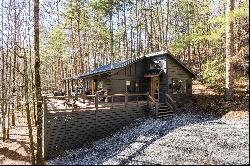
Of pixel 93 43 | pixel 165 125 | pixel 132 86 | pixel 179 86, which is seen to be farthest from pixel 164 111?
pixel 93 43

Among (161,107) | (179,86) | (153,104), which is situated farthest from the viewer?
(179,86)

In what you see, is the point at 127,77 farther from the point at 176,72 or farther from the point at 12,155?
the point at 12,155

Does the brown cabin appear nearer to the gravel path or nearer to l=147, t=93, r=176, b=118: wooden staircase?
l=147, t=93, r=176, b=118: wooden staircase

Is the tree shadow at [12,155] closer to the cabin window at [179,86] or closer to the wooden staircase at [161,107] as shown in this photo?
the wooden staircase at [161,107]

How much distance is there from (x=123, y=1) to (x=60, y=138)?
A: 82.5 feet

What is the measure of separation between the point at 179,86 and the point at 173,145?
479 inches

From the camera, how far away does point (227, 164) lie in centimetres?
1180

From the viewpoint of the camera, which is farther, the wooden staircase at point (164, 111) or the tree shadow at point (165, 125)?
the wooden staircase at point (164, 111)

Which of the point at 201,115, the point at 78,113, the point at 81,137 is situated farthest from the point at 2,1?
the point at 201,115

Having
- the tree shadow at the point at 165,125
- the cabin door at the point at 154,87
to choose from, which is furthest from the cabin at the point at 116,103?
the tree shadow at the point at 165,125

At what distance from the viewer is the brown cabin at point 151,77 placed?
24734 millimetres

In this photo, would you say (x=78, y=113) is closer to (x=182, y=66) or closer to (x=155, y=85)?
(x=155, y=85)

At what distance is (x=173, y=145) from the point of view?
1464 cm

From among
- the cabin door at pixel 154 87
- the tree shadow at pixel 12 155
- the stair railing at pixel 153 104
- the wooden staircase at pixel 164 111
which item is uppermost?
the cabin door at pixel 154 87
